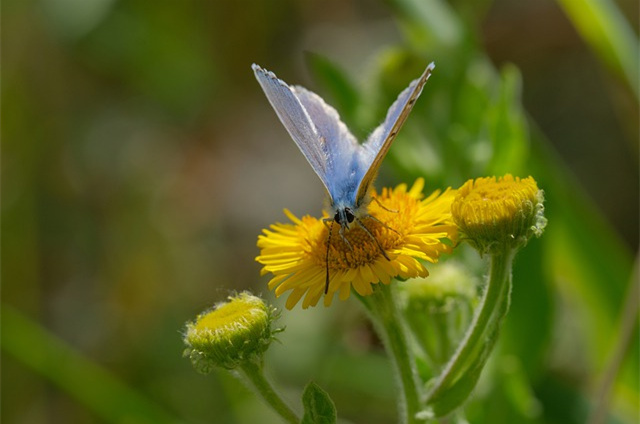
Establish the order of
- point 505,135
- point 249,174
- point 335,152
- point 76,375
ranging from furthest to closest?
1. point 249,174
2. point 76,375
3. point 505,135
4. point 335,152

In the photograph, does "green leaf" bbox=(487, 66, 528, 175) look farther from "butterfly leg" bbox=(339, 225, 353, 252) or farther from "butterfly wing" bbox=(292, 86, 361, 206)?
"butterfly leg" bbox=(339, 225, 353, 252)

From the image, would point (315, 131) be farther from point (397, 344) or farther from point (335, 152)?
point (397, 344)

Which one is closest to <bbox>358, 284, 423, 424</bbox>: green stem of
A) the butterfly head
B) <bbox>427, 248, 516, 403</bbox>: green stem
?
<bbox>427, 248, 516, 403</bbox>: green stem

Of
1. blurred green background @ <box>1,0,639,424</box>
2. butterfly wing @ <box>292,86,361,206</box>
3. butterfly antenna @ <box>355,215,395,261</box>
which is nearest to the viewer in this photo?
butterfly antenna @ <box>355,215,395,261</box>

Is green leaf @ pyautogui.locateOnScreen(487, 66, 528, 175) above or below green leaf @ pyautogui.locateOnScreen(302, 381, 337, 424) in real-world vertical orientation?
above

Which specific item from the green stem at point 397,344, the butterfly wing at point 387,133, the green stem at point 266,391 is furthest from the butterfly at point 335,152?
the green stem at point 266,391

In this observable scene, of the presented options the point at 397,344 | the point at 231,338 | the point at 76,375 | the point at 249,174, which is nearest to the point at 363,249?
the point at 397,344
